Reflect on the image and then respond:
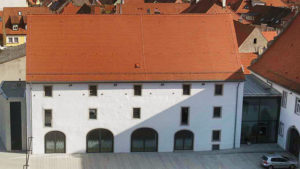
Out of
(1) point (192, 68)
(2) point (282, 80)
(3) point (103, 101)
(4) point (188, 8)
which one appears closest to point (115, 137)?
(3) point (103, 101)

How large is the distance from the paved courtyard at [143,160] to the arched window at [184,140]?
95 centimetres

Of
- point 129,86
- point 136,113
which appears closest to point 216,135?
point 136,113

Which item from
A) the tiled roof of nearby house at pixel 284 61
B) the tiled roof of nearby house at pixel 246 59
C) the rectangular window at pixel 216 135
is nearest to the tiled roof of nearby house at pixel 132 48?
the tiled roof of nearby house at pixel 284 61

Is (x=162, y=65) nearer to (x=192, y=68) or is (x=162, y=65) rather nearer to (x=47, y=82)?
(x=192, y=68)

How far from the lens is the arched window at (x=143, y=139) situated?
5144 cm

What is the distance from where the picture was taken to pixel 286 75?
53125 millimetres

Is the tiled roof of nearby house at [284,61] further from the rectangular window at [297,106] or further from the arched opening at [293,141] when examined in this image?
the arched opening at [293,141]

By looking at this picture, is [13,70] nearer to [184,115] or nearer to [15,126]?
[15,126]

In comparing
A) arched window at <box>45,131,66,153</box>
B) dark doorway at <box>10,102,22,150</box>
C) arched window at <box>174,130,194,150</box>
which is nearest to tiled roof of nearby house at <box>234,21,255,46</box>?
arched window at <box>174,130,194,150</box>

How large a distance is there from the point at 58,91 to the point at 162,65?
11.1 meters

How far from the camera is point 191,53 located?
172ft

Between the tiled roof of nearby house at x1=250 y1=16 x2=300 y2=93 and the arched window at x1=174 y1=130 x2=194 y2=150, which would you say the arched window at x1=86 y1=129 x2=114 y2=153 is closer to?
the arched window at x1=174 y1=130 x2=194 y2=150

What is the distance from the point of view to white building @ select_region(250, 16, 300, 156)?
5070cm

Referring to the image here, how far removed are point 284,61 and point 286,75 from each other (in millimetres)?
2684
